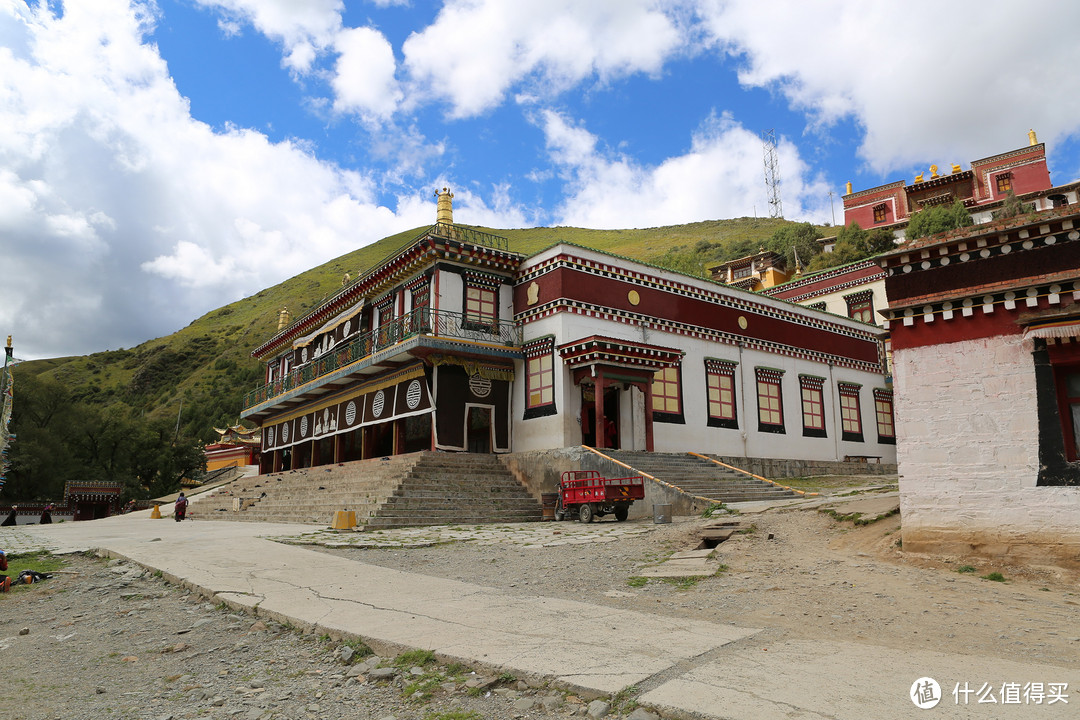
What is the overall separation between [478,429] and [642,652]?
20397 mm

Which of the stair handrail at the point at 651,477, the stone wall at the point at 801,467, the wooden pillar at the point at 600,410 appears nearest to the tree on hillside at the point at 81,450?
the wooden pillar at the point at 600,410

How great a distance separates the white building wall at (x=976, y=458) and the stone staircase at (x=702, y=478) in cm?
794

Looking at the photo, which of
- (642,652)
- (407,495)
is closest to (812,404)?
(407,495)

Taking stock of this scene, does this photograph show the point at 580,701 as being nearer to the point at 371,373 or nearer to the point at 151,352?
the point at 371,373

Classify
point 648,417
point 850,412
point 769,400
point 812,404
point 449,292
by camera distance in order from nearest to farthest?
1. point 648,417
2. point 449,292
3. point 769,400
4. point 812,404
5. point 850,412

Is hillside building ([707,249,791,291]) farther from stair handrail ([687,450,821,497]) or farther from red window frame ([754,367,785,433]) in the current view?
stair handrail ([687,450,821,497])

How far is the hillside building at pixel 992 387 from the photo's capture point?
25.8ft

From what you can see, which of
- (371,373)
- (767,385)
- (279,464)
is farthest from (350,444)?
(767,385)

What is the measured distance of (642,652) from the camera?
4703mm

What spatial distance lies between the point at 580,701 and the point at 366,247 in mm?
156736

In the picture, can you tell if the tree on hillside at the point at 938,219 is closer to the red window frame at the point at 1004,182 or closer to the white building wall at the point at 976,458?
A: the red window frame at the point at 1004,182

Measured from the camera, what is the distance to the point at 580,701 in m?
3.97

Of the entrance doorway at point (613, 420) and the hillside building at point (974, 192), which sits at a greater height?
the hillside building at point (974, 192)

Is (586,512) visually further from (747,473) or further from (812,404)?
(812,404)
